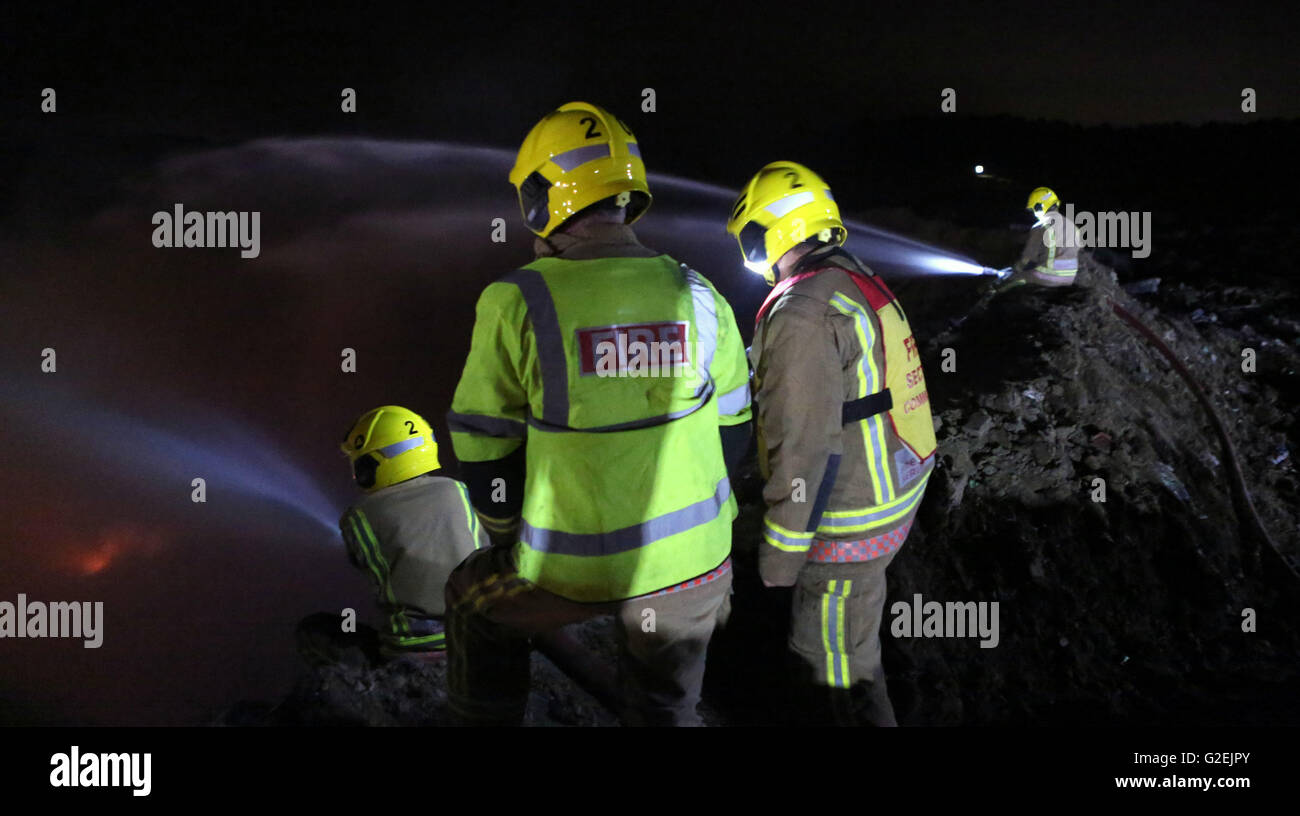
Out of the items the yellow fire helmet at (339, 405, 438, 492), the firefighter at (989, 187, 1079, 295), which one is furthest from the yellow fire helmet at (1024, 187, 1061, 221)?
the yellow fire helmet at (339, 405, 438, 492)

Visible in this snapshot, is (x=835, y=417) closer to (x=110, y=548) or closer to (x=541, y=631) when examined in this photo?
(x=541, y=631)

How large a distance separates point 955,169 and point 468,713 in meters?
13.9

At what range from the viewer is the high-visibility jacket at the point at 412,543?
13.2 ft

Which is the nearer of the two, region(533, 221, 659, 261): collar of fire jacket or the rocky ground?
region(533, 221, 659, 261): collar of fire jacket

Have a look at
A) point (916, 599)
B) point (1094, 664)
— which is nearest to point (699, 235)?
point (916, 599)

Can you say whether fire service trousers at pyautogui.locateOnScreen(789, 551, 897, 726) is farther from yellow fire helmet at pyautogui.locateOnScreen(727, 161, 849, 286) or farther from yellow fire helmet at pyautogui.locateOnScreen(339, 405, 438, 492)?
yellow fire helmet at pyautogui.locateOnScreen(339, 405, 438, 492)

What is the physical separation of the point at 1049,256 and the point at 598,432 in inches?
299

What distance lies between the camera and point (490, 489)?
2855 millimetres

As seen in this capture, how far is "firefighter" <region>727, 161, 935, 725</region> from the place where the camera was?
3143mm

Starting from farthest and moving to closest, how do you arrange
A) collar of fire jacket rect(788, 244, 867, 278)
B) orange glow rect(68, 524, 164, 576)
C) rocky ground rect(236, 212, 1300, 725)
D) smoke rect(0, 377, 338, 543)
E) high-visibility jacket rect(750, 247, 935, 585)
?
orange glow rect(68, 524, 164, 576)
smoke rect(0, 377, 338, 543)
rocky ground rect(236, 212, 1300, 725)
collar of fire jacket rect(788, 244, 867, 278)
high-visibility jacket rect(750, 247, 935, 585)

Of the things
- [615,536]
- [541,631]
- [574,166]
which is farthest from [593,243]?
[541,631]

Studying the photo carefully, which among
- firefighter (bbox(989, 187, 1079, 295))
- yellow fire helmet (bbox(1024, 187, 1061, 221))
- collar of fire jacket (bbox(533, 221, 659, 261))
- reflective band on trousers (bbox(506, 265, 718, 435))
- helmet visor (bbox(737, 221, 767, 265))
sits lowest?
reflective band on trousers (bbox(506, 265, 718, 435))

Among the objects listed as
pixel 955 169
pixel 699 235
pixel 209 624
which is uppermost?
pixel 955 169

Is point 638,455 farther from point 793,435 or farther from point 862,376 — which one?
point 862,376
